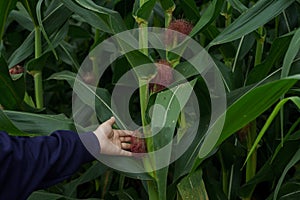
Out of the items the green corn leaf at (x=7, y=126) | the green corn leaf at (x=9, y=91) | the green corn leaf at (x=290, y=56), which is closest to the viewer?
the green corn leaf at (x=290, y=56)

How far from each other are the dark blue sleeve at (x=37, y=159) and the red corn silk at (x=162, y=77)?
0.13 meters

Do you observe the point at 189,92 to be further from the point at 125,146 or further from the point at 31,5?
the point at 31,5

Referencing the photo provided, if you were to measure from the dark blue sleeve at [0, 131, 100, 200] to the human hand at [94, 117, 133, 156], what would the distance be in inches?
0.4

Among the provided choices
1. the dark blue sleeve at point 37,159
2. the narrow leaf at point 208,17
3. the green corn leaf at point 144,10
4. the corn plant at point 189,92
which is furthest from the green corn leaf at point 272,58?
the dark blue sleeve at point 37,159

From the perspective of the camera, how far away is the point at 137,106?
1.65 metres

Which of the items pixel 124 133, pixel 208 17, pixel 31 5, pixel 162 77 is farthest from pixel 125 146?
pixel 31 5

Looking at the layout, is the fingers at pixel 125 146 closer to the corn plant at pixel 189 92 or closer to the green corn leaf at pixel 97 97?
the corn plant at pixel 189 92

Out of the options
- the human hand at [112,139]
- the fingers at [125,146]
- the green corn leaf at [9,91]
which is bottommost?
the fingers at [125,146]

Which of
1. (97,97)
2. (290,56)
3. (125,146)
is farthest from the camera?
(97,97)

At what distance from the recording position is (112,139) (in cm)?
98

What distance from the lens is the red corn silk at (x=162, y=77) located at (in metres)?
0.99

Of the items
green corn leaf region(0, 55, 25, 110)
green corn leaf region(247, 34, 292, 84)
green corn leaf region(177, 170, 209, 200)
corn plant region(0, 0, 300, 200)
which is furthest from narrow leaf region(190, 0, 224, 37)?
green corn leaf region(0, 55, 25, 110)

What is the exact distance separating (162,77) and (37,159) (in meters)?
0.23

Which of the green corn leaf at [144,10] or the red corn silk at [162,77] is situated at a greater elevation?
the green corn leaf at [144,10]
